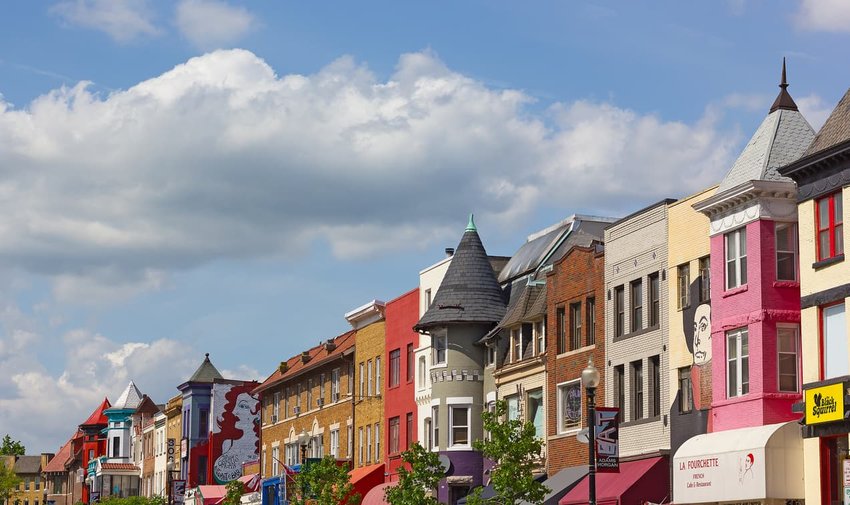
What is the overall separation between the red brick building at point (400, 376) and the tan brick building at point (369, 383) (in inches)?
36.2

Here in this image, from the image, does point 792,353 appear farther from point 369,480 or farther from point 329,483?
point 369,480

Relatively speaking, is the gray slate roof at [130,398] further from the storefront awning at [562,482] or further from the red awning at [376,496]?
the storefront awning at [562,482]

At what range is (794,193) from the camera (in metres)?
39.0

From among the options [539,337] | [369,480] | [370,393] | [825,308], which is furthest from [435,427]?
[825,308]

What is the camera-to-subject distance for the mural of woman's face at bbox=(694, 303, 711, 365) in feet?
138

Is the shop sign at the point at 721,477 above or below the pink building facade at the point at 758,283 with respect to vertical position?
below

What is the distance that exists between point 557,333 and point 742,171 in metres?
13.8

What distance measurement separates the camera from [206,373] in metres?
112

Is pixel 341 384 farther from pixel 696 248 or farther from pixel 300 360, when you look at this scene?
pixel 696 248

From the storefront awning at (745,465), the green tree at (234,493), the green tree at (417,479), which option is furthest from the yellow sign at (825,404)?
the green tree at (234,493)

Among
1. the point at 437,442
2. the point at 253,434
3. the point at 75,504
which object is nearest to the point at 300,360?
the point at 253,434

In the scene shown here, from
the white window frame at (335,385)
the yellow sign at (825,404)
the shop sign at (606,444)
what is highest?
the white window frame at (335,385)

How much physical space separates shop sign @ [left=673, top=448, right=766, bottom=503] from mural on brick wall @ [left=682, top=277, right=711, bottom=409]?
6.77ft

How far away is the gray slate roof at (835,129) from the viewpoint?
118 feet
